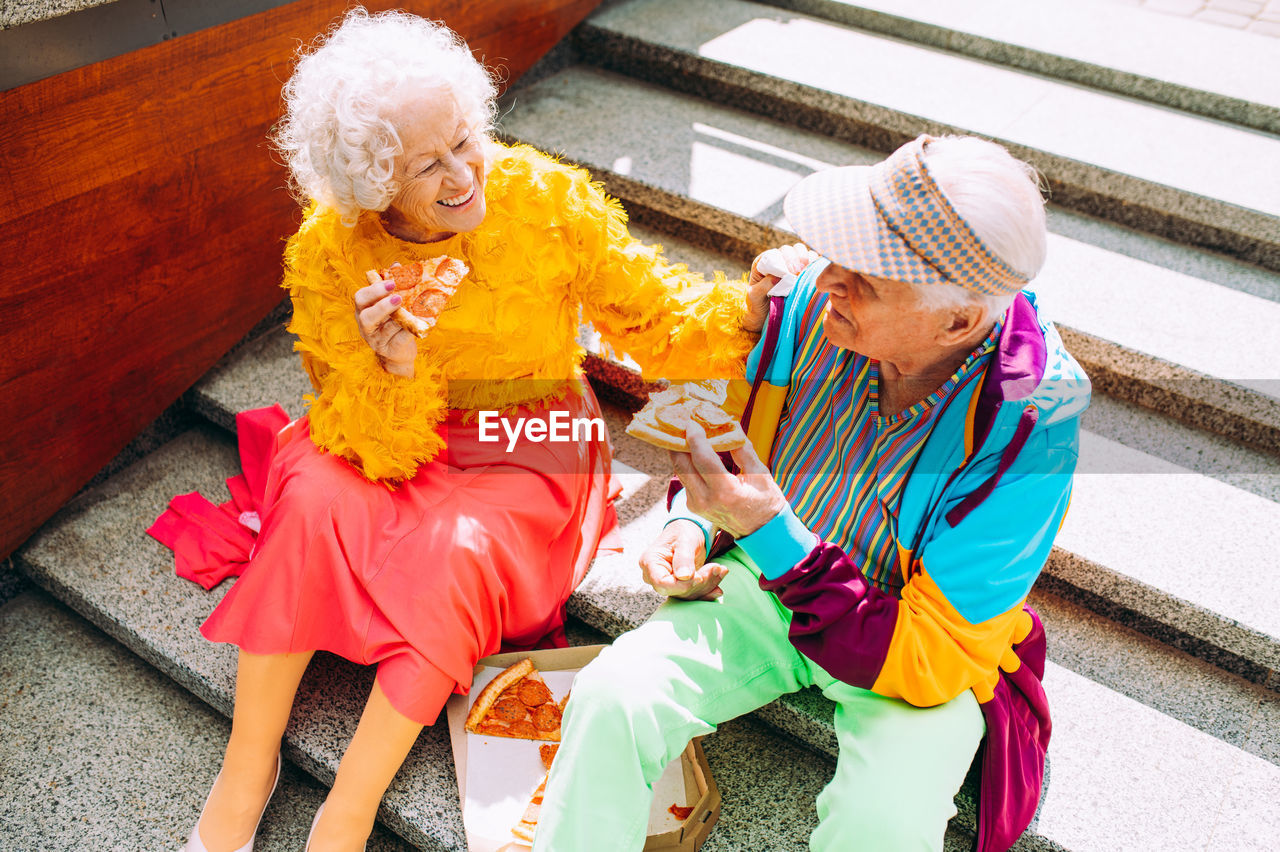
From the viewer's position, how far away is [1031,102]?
3.53 metres

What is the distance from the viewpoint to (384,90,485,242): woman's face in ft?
6.04

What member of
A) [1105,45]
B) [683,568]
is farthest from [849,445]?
[1105,45]

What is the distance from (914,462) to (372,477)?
1203mm

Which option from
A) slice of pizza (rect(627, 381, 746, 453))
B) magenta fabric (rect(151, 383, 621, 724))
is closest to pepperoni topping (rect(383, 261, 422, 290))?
magenta fabric (rect(151, 383, 621, 724))

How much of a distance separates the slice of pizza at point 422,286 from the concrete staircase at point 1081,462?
88 cm

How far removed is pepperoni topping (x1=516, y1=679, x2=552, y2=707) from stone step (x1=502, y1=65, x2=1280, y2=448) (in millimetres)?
1726

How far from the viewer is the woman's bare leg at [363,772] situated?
6.42ft

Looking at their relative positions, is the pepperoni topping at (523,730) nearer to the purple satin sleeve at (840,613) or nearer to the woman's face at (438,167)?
the purple satin sleeve at (840,613)

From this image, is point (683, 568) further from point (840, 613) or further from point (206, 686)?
point (206, 686)

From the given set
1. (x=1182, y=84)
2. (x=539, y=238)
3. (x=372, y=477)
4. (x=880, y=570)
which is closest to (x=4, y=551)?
(x=372, y=477)

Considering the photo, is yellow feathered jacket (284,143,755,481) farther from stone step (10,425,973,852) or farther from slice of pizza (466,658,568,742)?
stone step (10,425,973,852)

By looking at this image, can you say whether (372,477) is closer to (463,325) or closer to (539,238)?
(463,325)

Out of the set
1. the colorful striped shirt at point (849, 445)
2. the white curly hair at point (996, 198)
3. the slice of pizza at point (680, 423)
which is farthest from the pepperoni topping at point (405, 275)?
the white curly hair at point (996, 198)

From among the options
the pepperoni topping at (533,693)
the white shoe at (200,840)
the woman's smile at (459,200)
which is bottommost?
the white shoe at (200,840)
